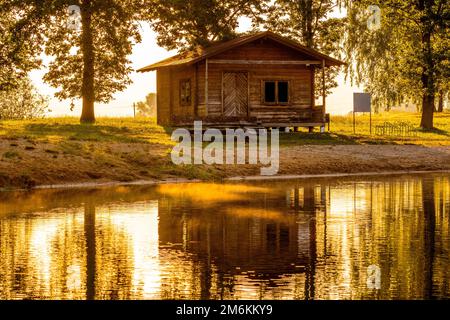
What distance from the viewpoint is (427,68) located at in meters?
52.7

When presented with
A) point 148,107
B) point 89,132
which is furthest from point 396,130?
point 148,107

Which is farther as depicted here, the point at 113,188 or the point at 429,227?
the point at 113,188

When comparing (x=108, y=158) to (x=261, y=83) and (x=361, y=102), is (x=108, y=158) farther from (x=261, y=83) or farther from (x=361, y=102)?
(x=361, y=102)

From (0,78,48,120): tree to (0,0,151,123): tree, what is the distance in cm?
1382

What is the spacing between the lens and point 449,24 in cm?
5238

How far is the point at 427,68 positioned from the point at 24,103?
31489 mm

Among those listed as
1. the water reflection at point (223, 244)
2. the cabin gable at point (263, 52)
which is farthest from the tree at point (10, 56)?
the water reflection at point (223, 244)

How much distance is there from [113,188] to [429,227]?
1087cm

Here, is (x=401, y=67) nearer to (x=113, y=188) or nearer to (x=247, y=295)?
(x=113, y=188)

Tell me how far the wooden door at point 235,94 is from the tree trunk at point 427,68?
1228 cm

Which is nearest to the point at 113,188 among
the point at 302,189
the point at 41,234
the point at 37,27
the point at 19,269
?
the point at 302,189

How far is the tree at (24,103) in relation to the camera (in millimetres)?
65375

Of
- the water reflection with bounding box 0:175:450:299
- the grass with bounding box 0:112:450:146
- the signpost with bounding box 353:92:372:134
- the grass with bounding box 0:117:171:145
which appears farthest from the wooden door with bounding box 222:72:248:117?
the water reflection with bounding box 0:175:450:299

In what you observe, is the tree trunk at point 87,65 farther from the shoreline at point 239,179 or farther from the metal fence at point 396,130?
the shoreline at point 239,179
